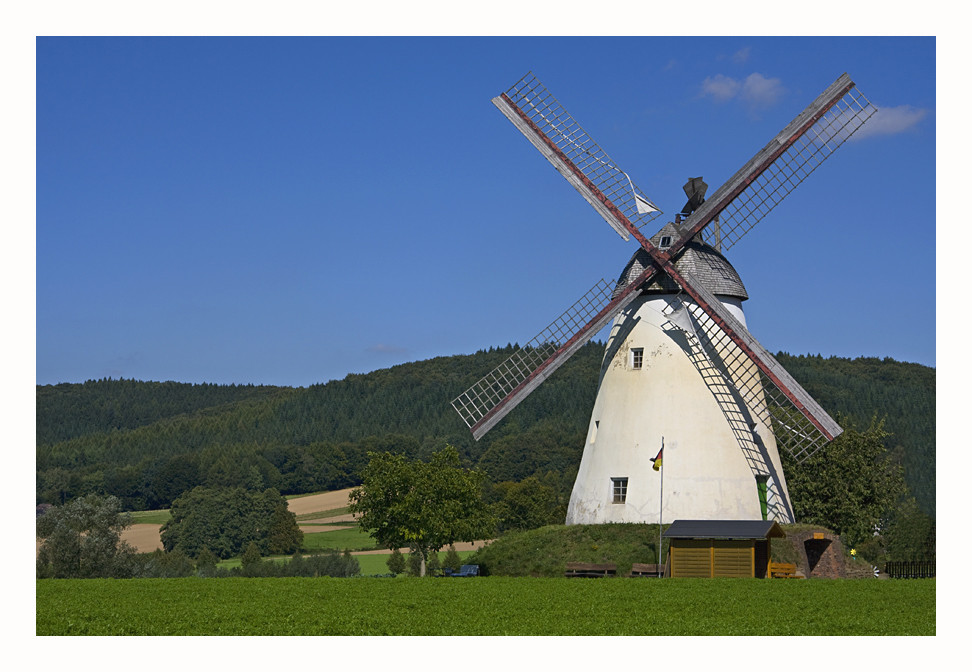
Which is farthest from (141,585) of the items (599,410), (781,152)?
(781,152)

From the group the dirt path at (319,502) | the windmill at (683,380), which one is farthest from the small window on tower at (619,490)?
the dirt path at (319,502)

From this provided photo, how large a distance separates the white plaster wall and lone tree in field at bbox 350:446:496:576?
9068 millimetres

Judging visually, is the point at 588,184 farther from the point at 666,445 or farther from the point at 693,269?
the point at 666,445

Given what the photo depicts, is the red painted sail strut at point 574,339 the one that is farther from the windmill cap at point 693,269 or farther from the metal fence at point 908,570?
the metal fence at point 908,570

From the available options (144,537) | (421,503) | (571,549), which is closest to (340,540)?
(144,537)

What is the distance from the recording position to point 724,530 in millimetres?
33844

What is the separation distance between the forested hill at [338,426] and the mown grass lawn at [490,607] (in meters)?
55.8

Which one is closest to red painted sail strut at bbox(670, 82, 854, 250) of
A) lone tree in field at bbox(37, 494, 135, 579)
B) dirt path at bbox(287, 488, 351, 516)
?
lone tree in field at bbox(37, 494, 135, 579)

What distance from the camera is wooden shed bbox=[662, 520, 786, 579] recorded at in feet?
110

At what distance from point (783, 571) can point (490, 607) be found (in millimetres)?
13409

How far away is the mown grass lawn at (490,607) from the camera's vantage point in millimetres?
20469
